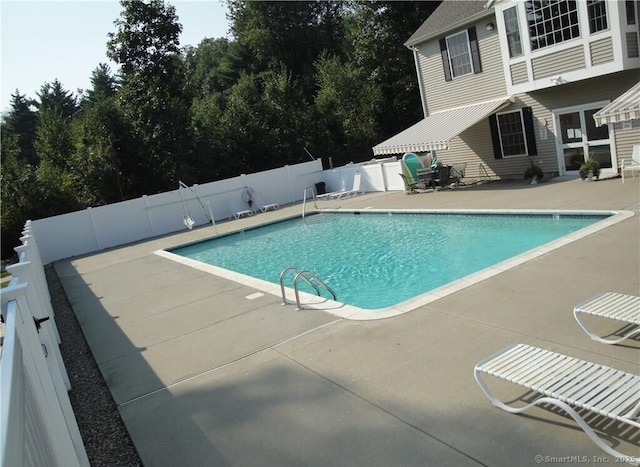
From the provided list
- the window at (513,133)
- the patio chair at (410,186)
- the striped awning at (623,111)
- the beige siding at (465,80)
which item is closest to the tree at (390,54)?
the beige siding at (465,80)

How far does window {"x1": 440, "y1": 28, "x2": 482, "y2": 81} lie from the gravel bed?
49.9ft

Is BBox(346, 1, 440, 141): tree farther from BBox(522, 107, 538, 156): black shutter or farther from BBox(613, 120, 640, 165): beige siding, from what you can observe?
BBox(613, 120, 640, 165): beige siding

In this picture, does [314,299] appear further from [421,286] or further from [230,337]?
[421,286]

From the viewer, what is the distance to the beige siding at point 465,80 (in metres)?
17.1

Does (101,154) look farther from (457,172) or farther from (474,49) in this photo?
(474,49)

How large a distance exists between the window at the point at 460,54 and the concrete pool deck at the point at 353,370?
10.0 meters

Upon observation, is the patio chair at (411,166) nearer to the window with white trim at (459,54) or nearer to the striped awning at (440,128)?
the striped awning at (440,128)

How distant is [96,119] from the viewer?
23.1m

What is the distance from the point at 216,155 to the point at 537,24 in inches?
677

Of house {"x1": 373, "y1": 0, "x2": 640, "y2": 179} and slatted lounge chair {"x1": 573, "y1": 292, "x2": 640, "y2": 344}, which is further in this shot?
house {"x1": 373, "y1": 0, "x2": 640, "y2": 179}

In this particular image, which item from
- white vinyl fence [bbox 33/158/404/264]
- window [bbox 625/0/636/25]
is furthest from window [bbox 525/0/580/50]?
white vinyl fence [bbox 33/158/404/264]

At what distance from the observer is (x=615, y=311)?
4.89 metres

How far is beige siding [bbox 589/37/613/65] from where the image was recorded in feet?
42.3

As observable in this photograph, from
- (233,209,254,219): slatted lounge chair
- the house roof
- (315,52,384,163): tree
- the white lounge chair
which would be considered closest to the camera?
the house roof
